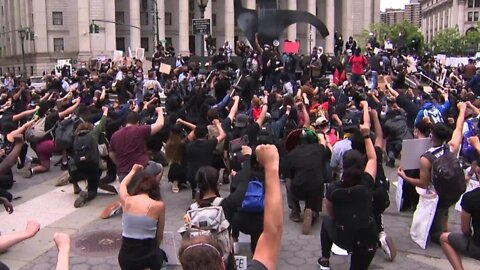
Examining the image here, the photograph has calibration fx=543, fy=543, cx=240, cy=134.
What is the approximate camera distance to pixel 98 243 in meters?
8.00

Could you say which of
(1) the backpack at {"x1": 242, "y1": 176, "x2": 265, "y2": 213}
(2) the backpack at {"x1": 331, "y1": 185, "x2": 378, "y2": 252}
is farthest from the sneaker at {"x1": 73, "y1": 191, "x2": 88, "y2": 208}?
(2) the backpack at {"x1": 331, "y1": 185, "x2": 378, "y2": 252}

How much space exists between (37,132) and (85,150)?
3165mm

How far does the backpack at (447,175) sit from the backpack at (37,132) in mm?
8797

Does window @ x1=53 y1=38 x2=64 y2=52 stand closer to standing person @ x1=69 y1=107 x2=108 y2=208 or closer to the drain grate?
standing person @ x1=69 y1=107 x2=108 y2=208

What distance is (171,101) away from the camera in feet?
41.3

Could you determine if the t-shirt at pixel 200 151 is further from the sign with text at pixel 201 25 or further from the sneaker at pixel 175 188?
the sign with text at pixel 201 25

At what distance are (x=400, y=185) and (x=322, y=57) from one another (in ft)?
54.9

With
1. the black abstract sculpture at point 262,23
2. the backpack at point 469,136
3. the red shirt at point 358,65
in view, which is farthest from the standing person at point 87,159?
the black abstract sculpture at point 262,23

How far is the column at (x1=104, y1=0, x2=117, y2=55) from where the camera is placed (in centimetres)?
6562

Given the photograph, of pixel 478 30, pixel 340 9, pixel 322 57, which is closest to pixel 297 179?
→ pixel 322 57

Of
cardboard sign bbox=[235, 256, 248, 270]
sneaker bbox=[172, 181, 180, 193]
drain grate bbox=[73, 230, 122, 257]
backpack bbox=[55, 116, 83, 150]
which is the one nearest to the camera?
cardboard sign bbox=[235, 256, 248, 270]

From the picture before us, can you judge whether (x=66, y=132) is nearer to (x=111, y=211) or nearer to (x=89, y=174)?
(x=89, y=174)

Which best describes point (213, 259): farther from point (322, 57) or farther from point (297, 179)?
point (322, 57)

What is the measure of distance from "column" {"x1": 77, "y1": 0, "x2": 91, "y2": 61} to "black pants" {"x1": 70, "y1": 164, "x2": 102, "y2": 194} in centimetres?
5757
